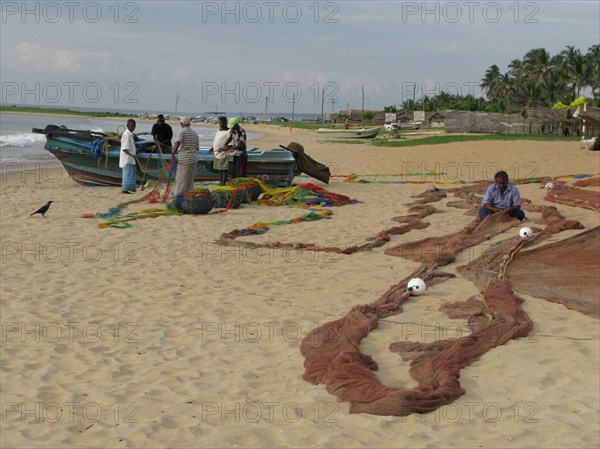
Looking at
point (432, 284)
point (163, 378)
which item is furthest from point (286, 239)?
point (163, 378)

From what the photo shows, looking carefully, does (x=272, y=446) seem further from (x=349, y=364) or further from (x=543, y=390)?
(x=543, y=390)

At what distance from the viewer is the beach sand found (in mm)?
4023

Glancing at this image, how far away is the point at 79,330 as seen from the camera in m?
6.03

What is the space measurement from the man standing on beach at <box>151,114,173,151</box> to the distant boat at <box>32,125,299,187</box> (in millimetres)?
207

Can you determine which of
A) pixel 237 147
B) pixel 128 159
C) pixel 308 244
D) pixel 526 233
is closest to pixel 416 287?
pixel 526 233

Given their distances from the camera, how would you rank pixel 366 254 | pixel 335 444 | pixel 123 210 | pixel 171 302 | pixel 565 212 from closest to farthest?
pixel 335 444 < pixel 171 302 < pixel 366 254 < pixel 565 212 < pixel 123 210

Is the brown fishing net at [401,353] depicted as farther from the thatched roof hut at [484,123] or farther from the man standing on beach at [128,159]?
the thatched roof hut at [484,123]

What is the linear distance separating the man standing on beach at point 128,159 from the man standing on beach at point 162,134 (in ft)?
1.75

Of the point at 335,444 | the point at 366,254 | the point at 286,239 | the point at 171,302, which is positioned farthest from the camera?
the point at 286,239

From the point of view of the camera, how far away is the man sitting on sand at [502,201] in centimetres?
1005

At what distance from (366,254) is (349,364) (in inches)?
167

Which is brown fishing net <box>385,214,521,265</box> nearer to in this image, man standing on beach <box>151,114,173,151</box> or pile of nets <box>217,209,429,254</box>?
pile of nets <box>217,209,429,254</box>

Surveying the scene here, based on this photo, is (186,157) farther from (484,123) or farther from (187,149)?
(484,123)

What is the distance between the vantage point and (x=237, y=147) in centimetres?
1409
